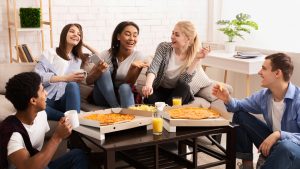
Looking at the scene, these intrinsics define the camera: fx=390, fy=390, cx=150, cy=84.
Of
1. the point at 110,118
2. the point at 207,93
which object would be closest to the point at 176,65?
the point at 207,93

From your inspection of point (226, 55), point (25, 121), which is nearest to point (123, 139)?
point (25, 121)

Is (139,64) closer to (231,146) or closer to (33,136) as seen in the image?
(231,146)

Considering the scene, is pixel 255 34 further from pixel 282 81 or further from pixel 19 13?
pixel 19 13

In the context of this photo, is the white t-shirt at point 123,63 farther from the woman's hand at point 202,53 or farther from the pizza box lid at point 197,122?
the pizza box lid at point 197,122

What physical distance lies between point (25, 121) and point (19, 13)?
2.40 metres

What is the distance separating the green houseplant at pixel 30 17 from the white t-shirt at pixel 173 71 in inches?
63.6

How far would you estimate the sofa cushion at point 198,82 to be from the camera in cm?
337

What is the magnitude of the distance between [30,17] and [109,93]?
4.91 ft

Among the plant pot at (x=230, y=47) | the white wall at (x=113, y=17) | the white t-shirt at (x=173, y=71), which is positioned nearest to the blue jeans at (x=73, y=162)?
the white t-shirt at (x=173, y=71)

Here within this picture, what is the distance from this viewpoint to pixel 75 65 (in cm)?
333

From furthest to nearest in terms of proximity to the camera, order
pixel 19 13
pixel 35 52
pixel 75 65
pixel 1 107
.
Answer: pixel 35 52, pixel 19 13, pixel 75 65, pixel 1 107

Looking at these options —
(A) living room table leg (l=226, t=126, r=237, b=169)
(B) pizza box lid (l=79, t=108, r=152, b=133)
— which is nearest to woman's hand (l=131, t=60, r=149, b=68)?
(B) pizza box lid (l=79, t=108, r=152, b=133)

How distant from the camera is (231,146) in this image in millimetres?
2348

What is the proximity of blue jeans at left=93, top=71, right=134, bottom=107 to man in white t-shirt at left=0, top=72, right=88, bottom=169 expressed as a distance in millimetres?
930
